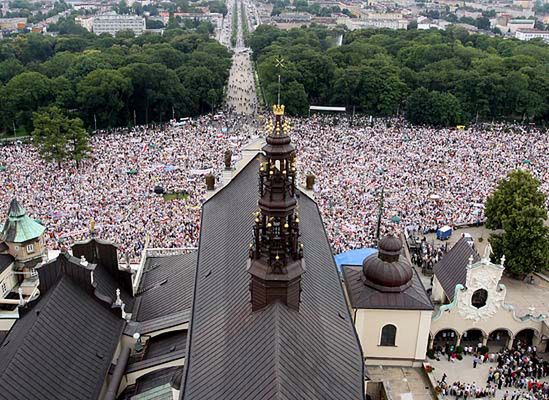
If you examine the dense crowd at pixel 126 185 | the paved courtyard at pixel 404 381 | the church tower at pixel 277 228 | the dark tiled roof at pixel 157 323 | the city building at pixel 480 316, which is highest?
the church tower at pixel 277 228

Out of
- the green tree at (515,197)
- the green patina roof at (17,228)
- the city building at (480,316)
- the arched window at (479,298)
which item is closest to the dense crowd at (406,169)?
the green tree at (515,197)

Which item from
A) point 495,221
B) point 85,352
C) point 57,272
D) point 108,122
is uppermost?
point 57,272

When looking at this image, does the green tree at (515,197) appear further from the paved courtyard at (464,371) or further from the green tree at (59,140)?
the green tree at (59,140)

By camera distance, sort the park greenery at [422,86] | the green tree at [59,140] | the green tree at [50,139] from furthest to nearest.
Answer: the park greenery at [422,86]
the green tree at [59,140]
the green tree at [50,139]

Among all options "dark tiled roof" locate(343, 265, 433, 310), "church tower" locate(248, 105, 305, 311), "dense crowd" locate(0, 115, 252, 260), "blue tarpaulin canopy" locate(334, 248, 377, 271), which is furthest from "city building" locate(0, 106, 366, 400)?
"dense crowd" locate(0, 115, 252, 260)

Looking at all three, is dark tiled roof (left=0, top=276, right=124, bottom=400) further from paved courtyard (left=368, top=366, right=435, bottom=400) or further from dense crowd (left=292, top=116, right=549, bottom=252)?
dense crowd (left=292, top=116, right=549, bottom=252)

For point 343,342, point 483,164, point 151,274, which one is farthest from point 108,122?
point 343,342

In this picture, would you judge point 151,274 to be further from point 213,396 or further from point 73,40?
point 73,40
